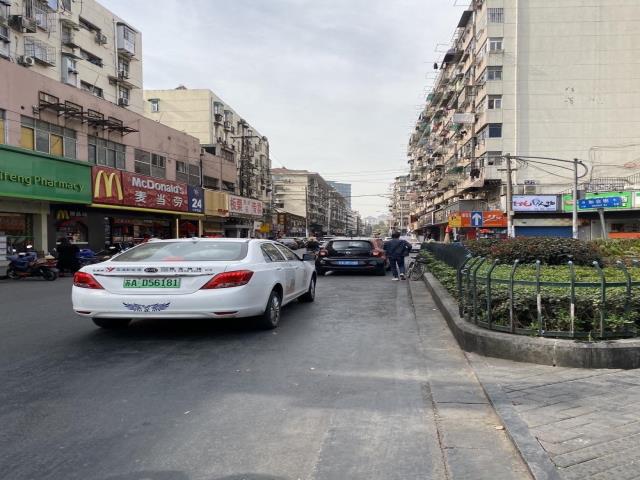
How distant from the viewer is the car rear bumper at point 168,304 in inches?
246

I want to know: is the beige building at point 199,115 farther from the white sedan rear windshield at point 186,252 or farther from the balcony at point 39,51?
the white sedan rear windshield at point 186,252

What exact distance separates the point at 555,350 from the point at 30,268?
674 inches

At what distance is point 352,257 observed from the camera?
1691 centimetres

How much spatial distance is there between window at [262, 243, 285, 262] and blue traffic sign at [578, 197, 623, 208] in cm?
3825

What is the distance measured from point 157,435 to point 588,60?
168 feet

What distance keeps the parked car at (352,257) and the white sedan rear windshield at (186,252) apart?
31.7 ft

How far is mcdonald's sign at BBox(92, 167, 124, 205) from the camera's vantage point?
85.3 ft

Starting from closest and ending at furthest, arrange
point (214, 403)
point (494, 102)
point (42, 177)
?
point (214, 403), point (42, 177), point (494, 102)

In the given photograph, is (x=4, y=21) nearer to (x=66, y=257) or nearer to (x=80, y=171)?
(x=80, y=171)

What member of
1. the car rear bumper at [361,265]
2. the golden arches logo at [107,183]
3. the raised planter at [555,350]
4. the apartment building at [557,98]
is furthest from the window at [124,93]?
the raised planter at [555,350]

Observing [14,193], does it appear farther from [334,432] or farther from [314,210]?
[314,210]

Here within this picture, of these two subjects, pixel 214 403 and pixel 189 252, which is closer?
pixel 214 403

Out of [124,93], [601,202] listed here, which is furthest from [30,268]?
[601,202]

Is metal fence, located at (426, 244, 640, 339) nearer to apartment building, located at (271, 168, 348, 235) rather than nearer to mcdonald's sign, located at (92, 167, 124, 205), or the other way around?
mcdonald's sign, located at (92, 167, 124, 205)
